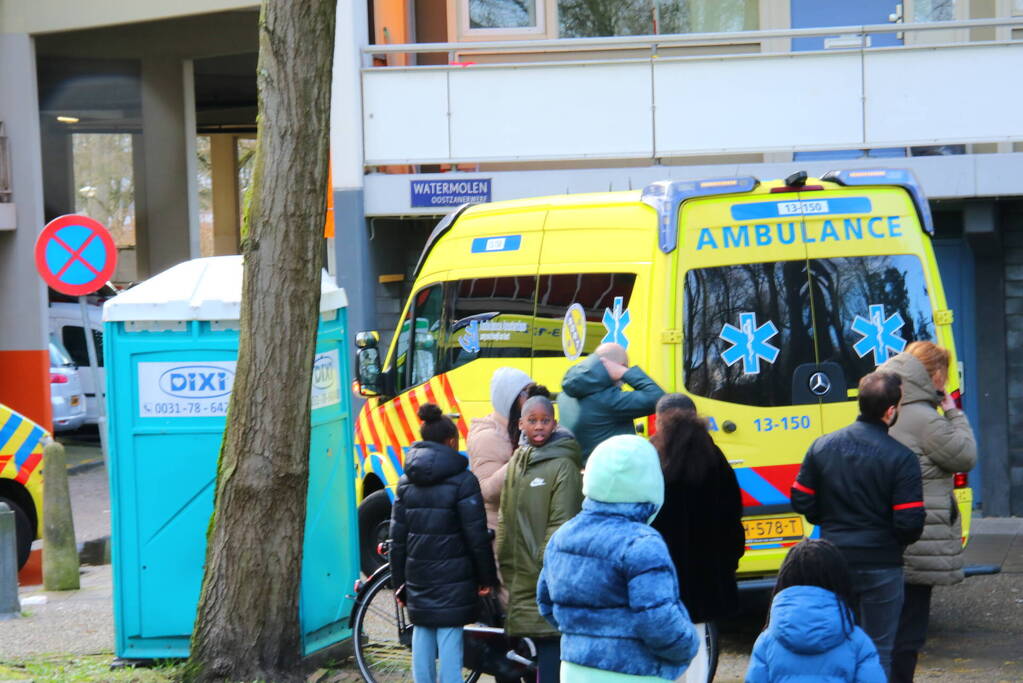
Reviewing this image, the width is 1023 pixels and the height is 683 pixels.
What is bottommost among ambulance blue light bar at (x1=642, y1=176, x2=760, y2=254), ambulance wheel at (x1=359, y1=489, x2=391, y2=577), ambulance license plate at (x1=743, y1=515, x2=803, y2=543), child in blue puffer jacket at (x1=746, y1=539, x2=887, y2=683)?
ambulance wheel at (x1=359, y1=489, x2=391, y2=577)

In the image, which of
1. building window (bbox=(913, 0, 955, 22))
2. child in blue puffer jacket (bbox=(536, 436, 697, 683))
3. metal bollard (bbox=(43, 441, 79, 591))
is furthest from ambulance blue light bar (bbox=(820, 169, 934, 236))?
building window (bbox=(913, 0, 955, 22))

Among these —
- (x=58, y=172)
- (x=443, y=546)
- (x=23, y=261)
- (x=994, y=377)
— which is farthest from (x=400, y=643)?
(x=58, y=172)

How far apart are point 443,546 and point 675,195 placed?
2.41 m

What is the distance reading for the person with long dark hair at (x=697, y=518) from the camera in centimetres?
599

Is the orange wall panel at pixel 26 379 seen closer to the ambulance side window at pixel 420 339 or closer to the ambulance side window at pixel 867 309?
the ambulance side window at pixel 420 339

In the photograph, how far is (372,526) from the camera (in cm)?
998

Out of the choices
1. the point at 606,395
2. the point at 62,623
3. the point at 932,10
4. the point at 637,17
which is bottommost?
the point at 62,623

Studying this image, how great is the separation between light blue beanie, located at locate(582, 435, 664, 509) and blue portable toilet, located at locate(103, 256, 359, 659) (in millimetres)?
3280

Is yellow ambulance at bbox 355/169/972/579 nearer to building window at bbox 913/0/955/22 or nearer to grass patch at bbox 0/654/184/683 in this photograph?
grass patch at bbox 0/654/184/683

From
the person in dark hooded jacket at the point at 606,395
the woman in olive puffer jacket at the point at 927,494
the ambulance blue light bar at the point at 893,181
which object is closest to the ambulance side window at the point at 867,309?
the ambulance blue light bar at the point at 893,181

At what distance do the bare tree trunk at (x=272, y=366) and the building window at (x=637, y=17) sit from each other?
27.5 feet

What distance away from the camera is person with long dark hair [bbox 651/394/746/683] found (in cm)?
599

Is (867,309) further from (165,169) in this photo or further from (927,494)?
(165,169)

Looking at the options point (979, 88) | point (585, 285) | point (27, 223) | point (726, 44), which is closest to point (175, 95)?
point (27, 223)
